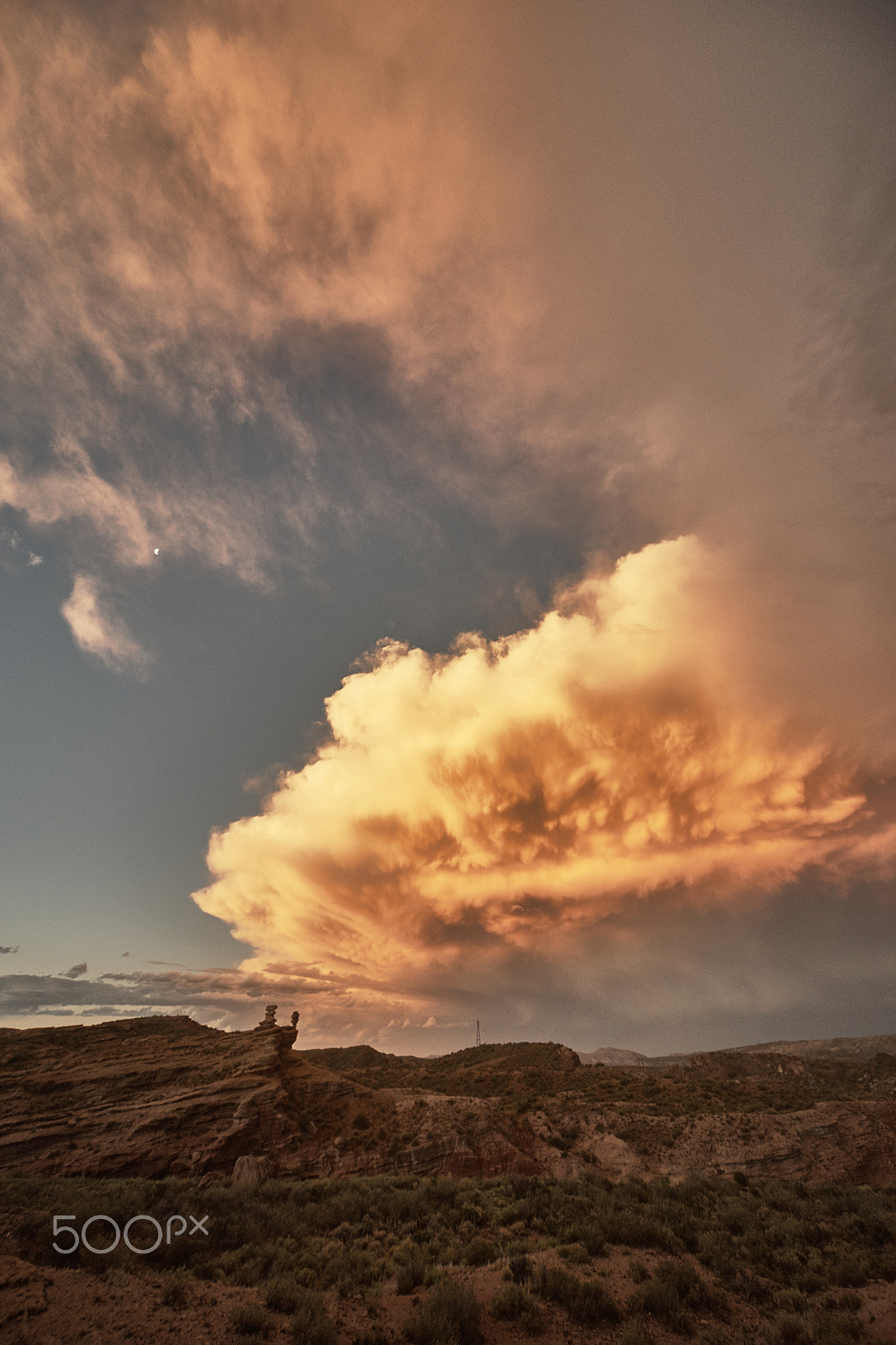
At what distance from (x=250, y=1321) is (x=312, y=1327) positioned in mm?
1258

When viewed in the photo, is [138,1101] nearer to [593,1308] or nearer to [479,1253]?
[479,1253]

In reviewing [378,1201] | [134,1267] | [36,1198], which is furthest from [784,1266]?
[36,1198]

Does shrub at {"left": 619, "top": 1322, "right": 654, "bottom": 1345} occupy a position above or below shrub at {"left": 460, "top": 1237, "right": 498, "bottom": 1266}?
above

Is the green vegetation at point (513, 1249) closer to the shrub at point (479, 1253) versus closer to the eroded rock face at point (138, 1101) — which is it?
the shrub at point (479, 1253)

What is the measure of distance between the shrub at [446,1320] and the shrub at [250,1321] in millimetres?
3179

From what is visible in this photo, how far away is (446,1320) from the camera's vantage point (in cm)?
1094

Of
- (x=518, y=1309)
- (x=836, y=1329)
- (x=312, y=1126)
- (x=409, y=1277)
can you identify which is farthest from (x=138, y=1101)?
(x=836, y=1329)

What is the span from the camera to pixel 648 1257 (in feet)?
52.0

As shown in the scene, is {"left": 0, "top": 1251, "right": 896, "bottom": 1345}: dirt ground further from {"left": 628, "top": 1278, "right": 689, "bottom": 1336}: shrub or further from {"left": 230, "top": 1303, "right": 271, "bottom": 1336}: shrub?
{"left": 628, "top": 1278, "right": 689, "bottom": 1336}: shrub

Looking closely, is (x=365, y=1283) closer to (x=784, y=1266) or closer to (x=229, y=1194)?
(x=229, y=1194)

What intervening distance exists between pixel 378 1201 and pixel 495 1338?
1397cm

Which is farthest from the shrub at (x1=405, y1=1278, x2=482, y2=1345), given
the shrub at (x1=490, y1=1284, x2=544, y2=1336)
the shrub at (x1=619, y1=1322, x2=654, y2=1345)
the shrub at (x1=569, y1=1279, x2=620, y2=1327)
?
the shrub at (x1=619, y1=1322, x2=654, y2=1345)

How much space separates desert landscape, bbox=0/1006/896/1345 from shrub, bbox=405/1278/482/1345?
0.18 feet

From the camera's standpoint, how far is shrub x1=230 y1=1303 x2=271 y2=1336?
10062mm
